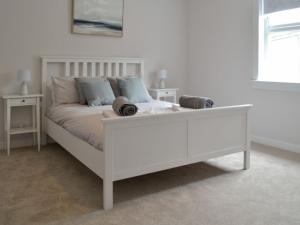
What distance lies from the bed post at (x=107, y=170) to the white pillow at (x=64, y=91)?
6.10ft

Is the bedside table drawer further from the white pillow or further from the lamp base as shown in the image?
the white pillow

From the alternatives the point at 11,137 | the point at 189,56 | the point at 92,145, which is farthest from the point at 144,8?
the point at 92,145

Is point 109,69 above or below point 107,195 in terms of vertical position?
above

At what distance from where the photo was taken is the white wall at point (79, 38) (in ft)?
13.0

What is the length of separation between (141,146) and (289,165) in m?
1.84

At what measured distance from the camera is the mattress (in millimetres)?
2590

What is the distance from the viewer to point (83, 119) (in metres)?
3.00

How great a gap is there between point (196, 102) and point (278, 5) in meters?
1.87

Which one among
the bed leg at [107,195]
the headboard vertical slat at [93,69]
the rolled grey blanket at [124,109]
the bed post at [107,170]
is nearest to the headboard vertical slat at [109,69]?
the headboard vertical slat at [93,69]

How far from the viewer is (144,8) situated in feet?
16.3

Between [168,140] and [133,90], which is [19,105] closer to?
[133,90]

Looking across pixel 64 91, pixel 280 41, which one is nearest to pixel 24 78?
pixel 64 91

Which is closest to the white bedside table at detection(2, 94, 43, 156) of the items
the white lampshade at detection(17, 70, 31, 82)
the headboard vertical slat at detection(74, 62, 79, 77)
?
the white lampshade at detection(17, 70, 31, 82)

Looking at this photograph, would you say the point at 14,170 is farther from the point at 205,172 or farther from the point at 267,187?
the point at 267,187
